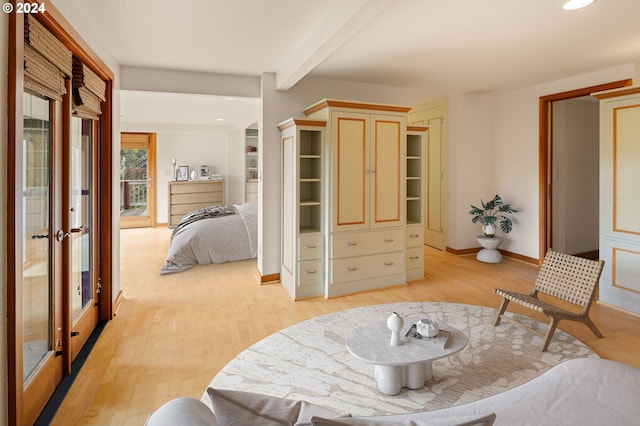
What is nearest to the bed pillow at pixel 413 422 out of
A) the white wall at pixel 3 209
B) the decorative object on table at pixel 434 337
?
the decorative object on table at pixel 434 337

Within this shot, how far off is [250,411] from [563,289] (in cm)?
307

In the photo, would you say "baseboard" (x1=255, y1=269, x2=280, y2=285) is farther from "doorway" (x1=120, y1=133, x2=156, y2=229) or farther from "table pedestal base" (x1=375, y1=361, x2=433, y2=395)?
"doorway" (x1=120, y1=133, x2=156, y2=229)

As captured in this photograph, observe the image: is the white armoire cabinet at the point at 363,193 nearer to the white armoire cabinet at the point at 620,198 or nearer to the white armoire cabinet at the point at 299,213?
the white armoire cabinet at the point at 299,213

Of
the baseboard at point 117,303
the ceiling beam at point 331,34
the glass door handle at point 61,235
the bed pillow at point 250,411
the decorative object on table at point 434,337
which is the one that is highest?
the ceiling beam at point 331,34

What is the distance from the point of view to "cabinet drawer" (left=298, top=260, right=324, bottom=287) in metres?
3.95

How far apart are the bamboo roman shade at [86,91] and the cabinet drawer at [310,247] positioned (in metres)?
2.18

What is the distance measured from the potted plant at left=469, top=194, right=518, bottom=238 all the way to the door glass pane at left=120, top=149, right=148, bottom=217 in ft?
23.4

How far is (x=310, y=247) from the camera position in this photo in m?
3.99

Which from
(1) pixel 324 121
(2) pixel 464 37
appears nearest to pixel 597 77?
(2) pixel 464 37

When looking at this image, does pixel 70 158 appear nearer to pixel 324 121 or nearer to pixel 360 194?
pixel 324 121

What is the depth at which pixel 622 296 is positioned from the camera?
3.53 metres

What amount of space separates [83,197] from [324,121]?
2.27 m

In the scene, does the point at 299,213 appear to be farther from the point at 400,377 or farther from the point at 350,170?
the point at 400,377

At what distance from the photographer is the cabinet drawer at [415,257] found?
179 inches
